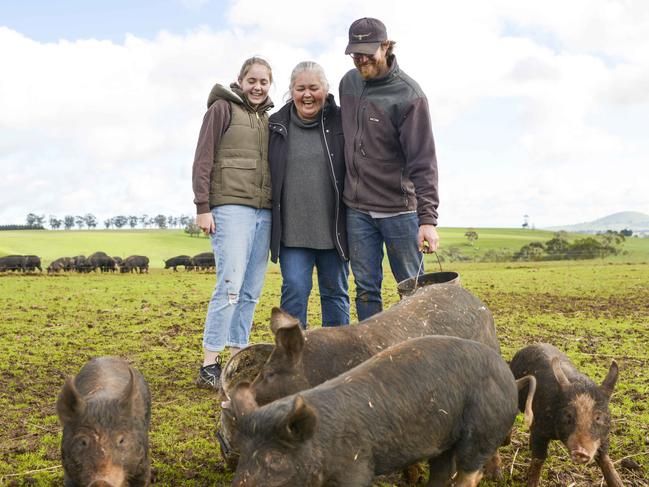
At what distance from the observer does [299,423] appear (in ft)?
8.85

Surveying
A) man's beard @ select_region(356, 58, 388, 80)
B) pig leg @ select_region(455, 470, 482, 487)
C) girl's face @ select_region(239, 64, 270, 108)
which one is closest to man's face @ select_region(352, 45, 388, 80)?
man's beard @ select_region(356, 58, 388, 80)

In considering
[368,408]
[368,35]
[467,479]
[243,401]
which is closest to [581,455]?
[467,479]

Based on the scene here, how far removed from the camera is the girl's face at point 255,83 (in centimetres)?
597

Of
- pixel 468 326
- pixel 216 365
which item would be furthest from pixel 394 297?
pixel 468 326

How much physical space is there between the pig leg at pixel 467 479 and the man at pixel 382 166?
2.18 m

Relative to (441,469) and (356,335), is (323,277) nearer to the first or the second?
(356,335)

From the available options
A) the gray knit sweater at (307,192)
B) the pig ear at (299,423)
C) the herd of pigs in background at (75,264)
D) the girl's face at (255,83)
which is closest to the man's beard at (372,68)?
the gray knit sweater at (307,192)

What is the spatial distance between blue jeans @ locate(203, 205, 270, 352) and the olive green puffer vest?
10 centimetres

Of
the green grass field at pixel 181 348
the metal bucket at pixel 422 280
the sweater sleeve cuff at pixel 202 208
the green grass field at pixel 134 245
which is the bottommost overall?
the green grass field at pixel 134 245

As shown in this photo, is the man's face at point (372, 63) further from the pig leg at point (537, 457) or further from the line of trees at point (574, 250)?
the line of trees at point (574, 250)

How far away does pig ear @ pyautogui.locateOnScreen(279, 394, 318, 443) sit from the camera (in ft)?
8.70

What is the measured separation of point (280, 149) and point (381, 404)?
326 centimetres

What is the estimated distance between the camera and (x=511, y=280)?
814 inches

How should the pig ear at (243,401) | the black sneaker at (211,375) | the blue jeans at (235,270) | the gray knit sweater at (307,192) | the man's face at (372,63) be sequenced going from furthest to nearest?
the black sneaker at (211,375)
the blue jeans at (235,270)
the gray knit sweater at (307,192)
the man's face at (372,63)
the pig ear at (243,401)
